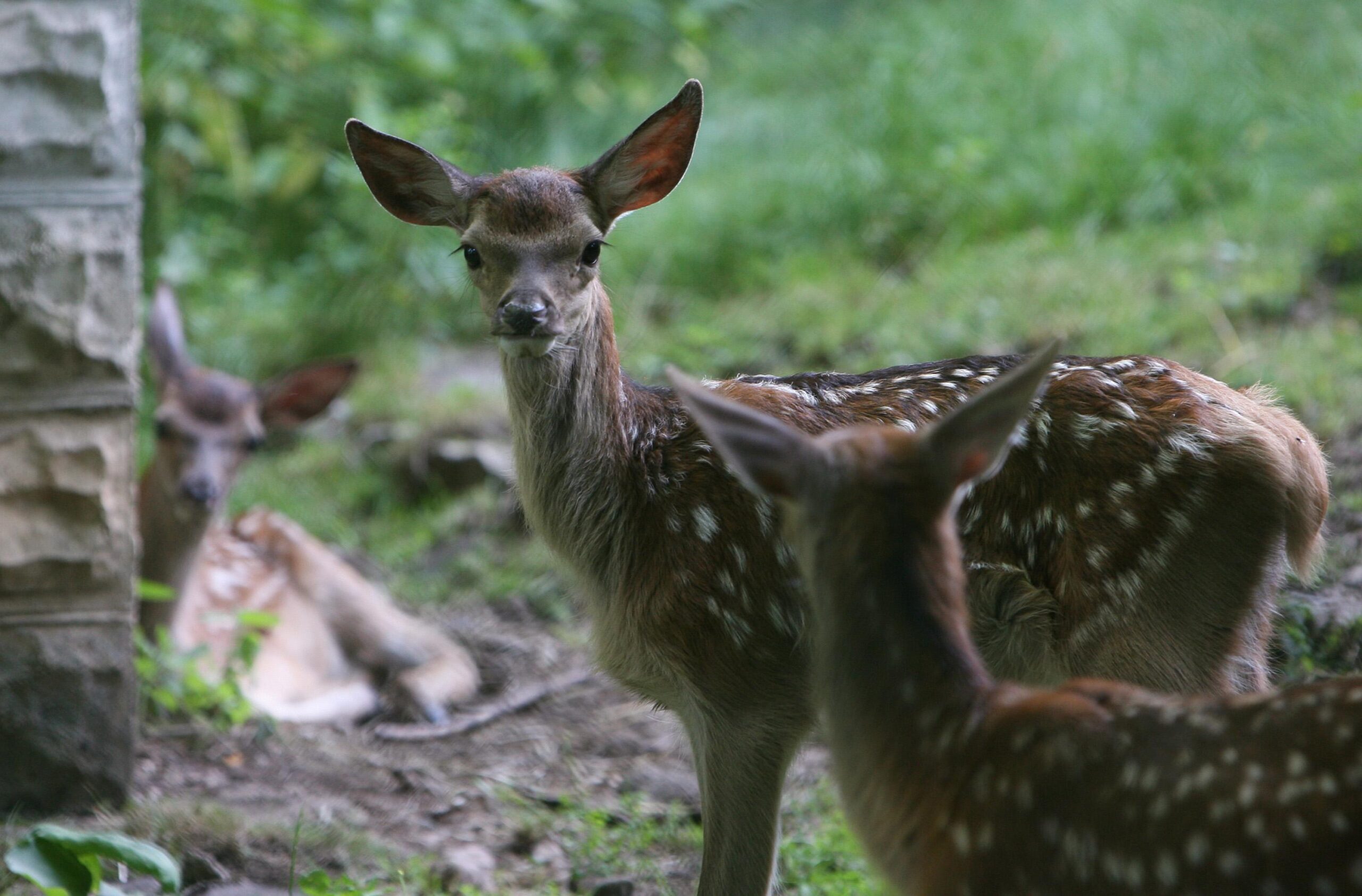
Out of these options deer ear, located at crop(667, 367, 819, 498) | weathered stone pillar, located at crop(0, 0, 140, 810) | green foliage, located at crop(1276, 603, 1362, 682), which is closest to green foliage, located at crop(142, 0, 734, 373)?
weathered stone pillar, located at crop(0, 0, 140, 810)

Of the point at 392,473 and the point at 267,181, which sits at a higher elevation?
the point at 267,181

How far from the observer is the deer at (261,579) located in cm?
602

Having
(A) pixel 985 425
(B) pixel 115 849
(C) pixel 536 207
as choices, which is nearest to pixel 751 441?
(A) pixel 985 425

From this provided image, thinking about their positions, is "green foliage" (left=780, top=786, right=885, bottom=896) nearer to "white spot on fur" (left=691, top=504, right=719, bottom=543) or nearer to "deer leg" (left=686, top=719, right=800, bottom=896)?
"deer leg" (left=686, top=719, right=800, bottom=896)

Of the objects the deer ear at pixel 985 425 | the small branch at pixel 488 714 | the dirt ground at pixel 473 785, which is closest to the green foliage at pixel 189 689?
the dirt ground at pixel 473 785

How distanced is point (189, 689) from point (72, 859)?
2.13 m

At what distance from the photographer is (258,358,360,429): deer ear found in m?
6.37

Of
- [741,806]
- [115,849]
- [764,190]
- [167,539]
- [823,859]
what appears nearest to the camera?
[115,849]

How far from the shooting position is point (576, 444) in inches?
153

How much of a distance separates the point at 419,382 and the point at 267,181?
2.05 meters

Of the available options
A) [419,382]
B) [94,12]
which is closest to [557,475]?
[94,12]

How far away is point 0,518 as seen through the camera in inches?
170

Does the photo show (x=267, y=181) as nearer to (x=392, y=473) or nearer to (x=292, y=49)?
(x=292, y=49)

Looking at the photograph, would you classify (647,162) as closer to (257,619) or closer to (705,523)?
(705,523)
